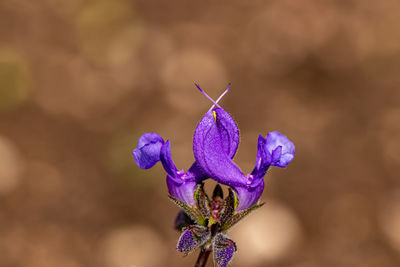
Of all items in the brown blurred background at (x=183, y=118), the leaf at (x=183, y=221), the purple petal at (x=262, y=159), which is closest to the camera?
the purple petal at (x=262, y=159)

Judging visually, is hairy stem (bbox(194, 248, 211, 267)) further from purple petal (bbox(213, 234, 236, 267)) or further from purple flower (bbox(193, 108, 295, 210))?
purple flower (bbox(193, 108, 295, 210))

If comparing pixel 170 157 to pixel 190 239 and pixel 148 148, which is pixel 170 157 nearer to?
pixel 148 148

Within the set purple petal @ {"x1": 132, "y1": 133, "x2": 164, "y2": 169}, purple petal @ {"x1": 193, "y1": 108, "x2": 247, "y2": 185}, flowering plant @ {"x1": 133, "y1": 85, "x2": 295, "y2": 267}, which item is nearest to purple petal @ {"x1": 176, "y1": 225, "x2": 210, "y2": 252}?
flowering plant @ {"x1": 133, "y1": 85, "x2": 295, "y2": 267}

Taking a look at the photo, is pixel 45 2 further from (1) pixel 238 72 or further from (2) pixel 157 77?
(1) pixel 238 72

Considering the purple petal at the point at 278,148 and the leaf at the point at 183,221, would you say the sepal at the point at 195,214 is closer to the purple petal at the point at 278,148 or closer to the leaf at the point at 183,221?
the leaf at the point at 183,221

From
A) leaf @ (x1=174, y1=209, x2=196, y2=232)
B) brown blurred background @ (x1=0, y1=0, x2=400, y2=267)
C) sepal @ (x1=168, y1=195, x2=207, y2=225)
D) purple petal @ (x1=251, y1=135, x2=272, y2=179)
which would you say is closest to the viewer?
purple petal @ (x1=251, y1=135, x2=272, y2=179)

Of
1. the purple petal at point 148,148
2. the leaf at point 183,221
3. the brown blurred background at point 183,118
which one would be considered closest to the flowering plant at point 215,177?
the purple petal at point 148,148
